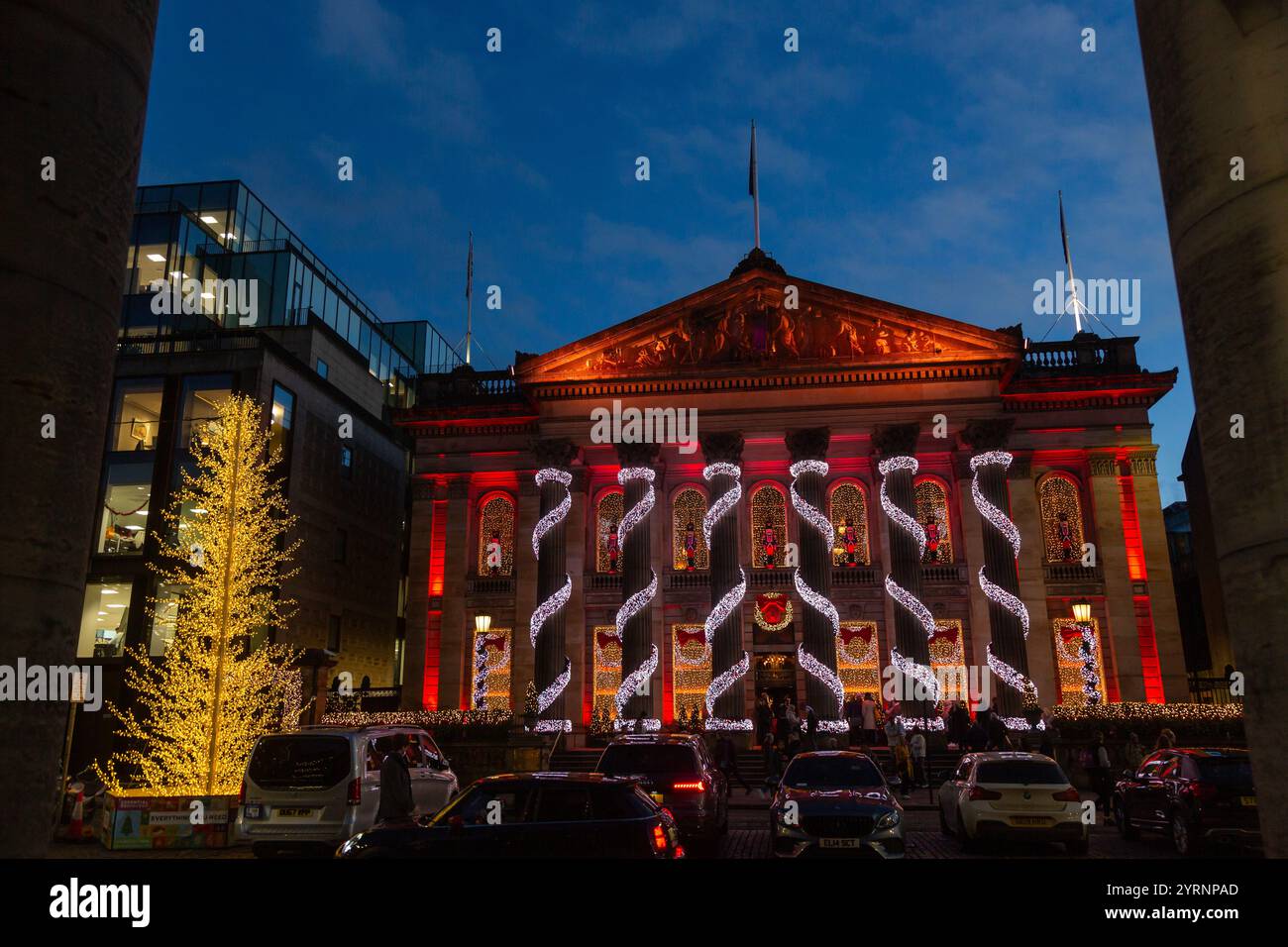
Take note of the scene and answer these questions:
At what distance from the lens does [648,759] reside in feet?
52.7

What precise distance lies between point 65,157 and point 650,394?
A: 110 ft

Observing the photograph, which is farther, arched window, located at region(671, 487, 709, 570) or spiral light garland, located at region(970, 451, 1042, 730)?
arched window, located at region(671, 487, 709, 570)

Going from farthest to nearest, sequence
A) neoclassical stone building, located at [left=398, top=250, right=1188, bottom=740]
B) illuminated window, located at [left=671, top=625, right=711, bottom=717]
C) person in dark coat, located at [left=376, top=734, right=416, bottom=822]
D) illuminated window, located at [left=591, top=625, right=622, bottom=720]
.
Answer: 1. illuminated window, located at [left=591, top=625, right=622, bottom=720]
2. illuminated window, located at [left=671, top=625, right=711, bottom=717]
3. neoclassical stone building, located at [left=398, top=250, right=1188, bottom=740]
4. person in dark coat, located at [left=376, top=734, right=416, bottom=822]

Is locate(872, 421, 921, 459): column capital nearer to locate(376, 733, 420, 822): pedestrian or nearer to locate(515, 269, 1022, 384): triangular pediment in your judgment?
locate(515, 269, 1022, 384): triangular pediment

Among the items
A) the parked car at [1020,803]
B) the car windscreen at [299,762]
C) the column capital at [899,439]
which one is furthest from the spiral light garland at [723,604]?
the car windscreen at [299,762]

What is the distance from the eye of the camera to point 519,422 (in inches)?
1640

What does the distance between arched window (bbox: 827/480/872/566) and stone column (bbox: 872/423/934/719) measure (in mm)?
2242

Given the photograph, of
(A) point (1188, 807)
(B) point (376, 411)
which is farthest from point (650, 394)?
(A) point (1188, 807)

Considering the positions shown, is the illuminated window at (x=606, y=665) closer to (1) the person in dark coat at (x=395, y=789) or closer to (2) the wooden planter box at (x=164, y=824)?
(2) the wooden planter box at (x=164, y=824)

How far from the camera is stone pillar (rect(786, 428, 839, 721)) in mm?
34438

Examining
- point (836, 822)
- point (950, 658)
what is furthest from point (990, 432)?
point (836, 822)

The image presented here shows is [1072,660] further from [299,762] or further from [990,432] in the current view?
[299,762]

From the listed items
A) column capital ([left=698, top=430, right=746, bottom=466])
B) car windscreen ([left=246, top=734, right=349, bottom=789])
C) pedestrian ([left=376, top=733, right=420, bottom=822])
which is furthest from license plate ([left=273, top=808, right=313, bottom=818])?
column capital ([left=698, top=430, right=746, bottom=466])

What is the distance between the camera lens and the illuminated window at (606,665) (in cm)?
3928
